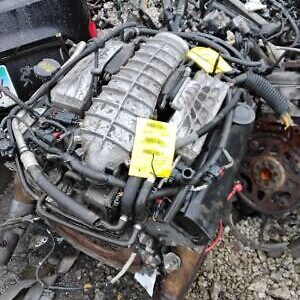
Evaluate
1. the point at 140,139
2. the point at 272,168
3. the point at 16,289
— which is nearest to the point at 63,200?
the point at 140,139

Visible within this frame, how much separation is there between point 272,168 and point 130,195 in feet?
4.10

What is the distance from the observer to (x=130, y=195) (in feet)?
6.09

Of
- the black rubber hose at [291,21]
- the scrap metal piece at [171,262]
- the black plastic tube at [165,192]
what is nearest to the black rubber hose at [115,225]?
the black plastic tube at [165,192]

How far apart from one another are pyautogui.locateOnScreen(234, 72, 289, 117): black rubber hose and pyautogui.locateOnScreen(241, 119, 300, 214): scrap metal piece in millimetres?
347

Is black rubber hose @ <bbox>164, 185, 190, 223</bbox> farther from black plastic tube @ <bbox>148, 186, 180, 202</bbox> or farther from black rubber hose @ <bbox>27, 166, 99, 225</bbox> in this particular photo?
black rubber hose @ <bbox>27, 166, 99, 225</bbox>

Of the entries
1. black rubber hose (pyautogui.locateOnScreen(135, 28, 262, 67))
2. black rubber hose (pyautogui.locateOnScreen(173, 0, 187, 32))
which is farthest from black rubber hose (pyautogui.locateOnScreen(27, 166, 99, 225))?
black rubber hose (pyautogui.locateOnScreen(173, 0, 187, 32))

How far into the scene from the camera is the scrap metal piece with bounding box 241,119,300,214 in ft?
9.07

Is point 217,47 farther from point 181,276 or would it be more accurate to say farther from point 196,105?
point 181,276

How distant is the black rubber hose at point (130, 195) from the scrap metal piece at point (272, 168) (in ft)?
3.83

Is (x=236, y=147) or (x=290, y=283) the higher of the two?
(x=236, y=147)

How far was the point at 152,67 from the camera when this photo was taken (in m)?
2.17

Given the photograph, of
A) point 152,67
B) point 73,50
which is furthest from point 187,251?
point 73,50

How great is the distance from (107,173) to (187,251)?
693mm

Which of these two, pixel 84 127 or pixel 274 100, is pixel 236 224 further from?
pixel 84 127
